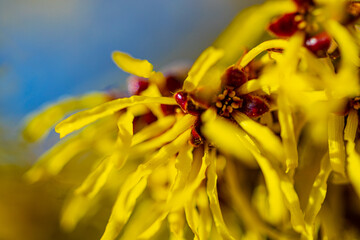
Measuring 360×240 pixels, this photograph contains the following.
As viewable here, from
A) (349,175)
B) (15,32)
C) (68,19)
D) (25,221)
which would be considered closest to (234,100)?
(349,175)

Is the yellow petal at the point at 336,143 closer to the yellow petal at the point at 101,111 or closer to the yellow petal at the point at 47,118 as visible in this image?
the yellow petal at the point at 101,111

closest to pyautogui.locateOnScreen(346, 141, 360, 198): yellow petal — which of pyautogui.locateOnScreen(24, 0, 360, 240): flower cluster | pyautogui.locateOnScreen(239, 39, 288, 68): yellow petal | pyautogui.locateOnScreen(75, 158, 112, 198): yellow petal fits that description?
pyautogui.locateOnScreen(24, 0, 360, 240): flower cluster

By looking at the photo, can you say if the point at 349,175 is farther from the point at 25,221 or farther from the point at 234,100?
the point at 25,221

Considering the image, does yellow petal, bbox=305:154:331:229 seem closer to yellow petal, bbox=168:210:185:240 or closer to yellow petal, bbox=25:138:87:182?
yellow petal, bbox=168:210:185:240

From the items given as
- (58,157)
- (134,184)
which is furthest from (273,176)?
(58,157)

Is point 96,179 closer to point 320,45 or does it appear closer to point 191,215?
point 191,215

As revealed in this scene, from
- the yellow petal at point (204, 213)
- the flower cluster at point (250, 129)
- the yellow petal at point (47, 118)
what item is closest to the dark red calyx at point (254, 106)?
the flower cluster at point (250, 129)
